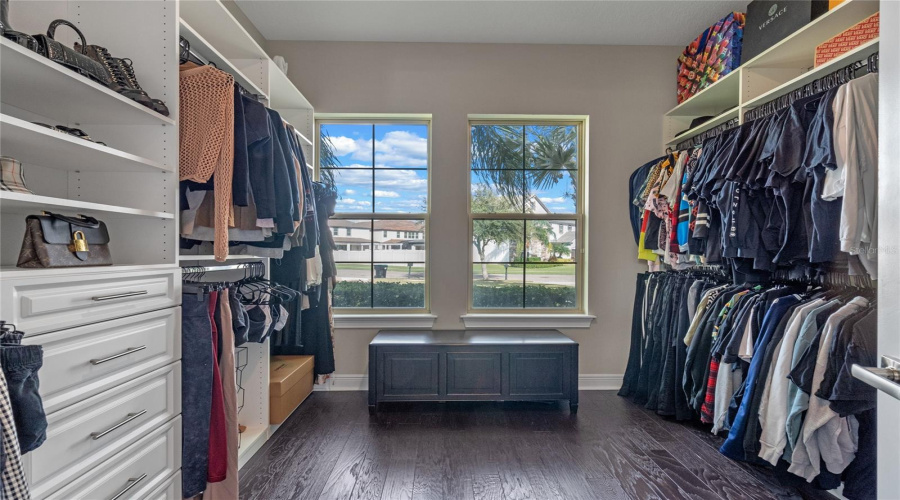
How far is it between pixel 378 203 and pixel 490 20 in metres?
1.59

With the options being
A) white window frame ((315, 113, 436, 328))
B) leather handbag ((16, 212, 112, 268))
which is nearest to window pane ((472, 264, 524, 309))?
white window frame ((315, 113, 436, 328))

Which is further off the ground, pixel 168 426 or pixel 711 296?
pixel 711 296

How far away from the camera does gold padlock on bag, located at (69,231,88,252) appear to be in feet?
4.17

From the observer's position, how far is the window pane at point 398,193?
337cm

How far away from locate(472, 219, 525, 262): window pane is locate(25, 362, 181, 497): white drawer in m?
2.26

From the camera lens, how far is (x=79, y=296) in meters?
1.17

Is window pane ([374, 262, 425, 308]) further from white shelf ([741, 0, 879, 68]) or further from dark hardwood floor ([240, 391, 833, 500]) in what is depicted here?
white shelf ([741, 0, 879, 68])

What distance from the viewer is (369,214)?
335 cm

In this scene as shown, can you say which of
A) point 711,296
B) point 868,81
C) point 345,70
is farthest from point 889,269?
point 345,70

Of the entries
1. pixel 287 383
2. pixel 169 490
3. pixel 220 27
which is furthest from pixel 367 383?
pixel 220 27

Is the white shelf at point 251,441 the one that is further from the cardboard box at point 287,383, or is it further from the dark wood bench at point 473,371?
the dark wood bench at point 473,371

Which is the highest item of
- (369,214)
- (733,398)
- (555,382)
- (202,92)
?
(202,92)

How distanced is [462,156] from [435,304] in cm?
120

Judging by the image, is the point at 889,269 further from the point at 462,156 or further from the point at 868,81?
the point at 462,156
